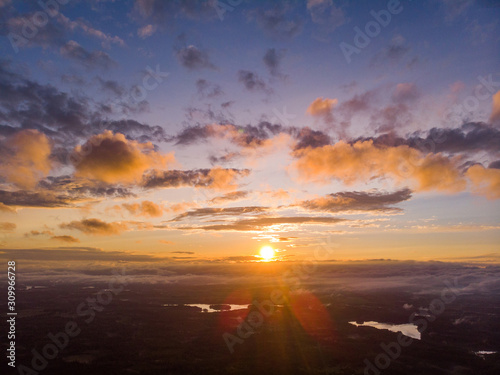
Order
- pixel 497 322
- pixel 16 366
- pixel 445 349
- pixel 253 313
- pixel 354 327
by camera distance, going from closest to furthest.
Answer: pixel 16 366
pixel 445 349
pixel 354 327
pixel 497 322
pixel 253 313

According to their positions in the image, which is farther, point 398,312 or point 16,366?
point 398,312

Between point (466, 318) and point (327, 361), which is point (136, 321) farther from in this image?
point (466, 318)

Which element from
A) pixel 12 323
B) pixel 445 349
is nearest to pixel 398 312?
pixel 445 349

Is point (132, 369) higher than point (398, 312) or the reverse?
higher

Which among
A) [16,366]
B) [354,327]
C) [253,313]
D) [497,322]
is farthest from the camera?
[253,313]

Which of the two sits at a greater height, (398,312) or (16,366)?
(16,366)

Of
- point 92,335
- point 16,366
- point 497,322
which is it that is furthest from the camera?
point 497,322

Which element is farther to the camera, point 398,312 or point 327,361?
point 398,312

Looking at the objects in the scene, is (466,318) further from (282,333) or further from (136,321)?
(136,321)

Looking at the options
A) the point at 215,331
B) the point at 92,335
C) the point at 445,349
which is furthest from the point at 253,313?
the point at 445,349
